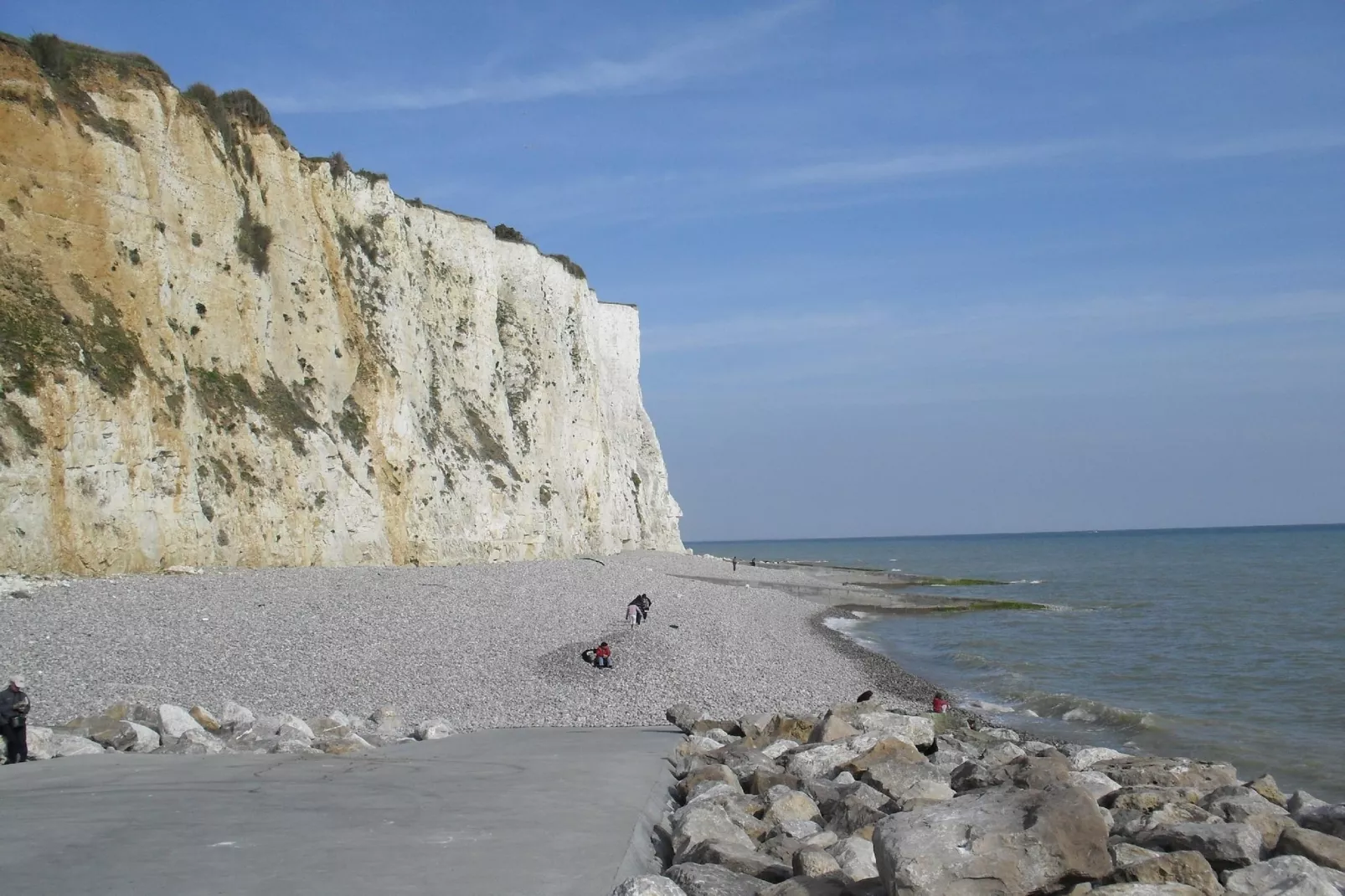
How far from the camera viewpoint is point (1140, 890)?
543cm

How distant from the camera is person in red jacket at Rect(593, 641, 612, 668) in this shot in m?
16.1

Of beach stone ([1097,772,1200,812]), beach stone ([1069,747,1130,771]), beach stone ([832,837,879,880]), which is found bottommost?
beach stone ([1069,747,1130,771])

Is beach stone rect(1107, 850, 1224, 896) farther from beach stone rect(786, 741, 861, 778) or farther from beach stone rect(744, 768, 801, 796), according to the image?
beach stone rect(786, 741, 861, 778)

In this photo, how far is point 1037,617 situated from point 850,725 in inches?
1068

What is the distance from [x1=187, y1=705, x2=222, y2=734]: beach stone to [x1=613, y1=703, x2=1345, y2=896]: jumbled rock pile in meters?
4.57

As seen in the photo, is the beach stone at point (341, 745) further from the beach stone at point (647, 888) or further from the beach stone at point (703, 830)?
the beach stone at point (647, 888)

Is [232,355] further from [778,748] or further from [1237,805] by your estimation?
[1237,805]

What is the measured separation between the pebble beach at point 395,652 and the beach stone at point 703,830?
546 cm

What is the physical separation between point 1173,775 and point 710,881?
16.9ft

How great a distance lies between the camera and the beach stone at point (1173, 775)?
870 cm

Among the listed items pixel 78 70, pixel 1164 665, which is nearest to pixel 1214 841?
pixel 1164 665

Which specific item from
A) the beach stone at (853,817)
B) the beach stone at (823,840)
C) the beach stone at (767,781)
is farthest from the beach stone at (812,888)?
the beach stone at (767,781)

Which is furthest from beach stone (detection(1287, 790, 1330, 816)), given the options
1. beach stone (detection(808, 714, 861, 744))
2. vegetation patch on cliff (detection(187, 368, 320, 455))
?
vegetation patch on cliff (detection(187, 368, 320, 455))

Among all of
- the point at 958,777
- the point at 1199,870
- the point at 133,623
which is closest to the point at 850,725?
the point at 958,777
